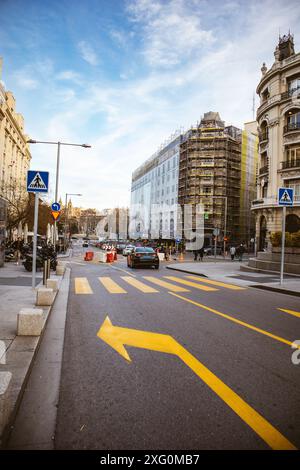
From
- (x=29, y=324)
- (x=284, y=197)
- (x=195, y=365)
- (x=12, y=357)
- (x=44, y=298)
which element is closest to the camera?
(x=12, y=357)

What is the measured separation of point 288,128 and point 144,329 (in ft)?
124

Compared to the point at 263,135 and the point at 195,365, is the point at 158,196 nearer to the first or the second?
the point at 263,135

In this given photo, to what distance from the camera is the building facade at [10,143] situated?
40.4 meters

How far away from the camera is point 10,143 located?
46.8m

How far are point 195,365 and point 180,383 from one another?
57cm

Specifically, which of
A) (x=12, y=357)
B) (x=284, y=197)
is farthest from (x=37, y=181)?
(x=284, y=197)

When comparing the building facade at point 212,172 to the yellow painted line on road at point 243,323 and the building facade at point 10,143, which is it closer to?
the building facade at point 10,143

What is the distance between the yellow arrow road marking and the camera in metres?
2.61

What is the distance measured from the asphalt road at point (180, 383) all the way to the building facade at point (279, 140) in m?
30.8
